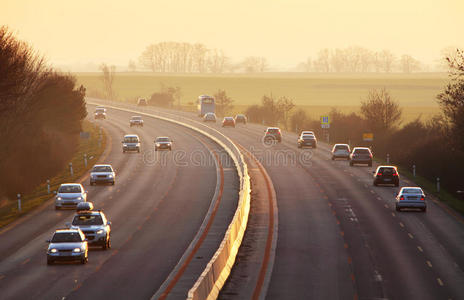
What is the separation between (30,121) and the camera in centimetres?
8025

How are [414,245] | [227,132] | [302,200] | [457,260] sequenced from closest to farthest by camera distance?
1. [457,260]
2. [414,245]
3. [302,200]
4. [227,132]

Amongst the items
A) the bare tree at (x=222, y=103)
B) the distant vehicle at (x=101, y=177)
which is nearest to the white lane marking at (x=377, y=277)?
the distant vehicle at (x=101, y=177)

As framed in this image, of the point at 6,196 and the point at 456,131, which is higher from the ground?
the point at 456,131

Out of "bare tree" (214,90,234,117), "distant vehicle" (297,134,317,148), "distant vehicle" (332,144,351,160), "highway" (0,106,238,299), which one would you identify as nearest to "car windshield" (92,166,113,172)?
"highway" (0,106,238,299)

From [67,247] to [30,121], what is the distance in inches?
2063

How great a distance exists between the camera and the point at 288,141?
9956 cm

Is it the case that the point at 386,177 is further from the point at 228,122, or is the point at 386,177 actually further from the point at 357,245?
the point at 228,122

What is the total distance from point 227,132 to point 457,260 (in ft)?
261

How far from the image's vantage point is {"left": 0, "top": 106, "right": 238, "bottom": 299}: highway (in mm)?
26337

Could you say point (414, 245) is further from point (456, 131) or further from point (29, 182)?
point (29, 182)

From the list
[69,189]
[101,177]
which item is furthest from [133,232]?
[101,177]

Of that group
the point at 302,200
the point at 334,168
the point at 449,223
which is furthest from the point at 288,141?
the point at 449,223

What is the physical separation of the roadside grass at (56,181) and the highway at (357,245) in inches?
572

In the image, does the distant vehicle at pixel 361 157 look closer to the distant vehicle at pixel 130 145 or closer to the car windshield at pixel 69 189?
the distant vehicle at pixel 130 145
